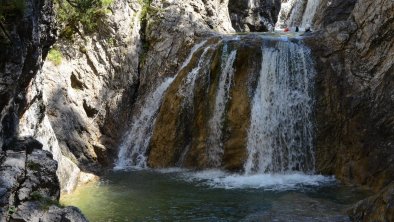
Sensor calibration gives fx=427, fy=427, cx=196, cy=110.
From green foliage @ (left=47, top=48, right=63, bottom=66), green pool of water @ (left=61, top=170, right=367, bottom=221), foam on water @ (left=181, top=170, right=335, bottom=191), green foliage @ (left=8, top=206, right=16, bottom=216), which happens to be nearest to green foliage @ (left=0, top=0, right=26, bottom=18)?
green foliage @ (left=8, top=206, right=16, bottom=216)

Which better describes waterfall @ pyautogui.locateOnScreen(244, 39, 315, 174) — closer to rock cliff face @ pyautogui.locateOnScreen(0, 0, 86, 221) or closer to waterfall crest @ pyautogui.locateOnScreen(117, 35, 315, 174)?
A: waterfall crest @ pyautogui.locateOnScreen(117, 35, 315, 174)

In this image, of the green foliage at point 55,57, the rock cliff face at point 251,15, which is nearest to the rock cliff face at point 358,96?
the green foliage at point 55,57

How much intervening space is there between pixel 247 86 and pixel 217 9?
7.49m

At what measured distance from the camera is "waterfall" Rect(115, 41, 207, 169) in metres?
13.5

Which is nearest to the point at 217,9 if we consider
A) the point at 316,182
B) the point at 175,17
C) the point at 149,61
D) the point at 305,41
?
the point at 175,17

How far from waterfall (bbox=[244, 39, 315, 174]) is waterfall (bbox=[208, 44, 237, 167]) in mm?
863

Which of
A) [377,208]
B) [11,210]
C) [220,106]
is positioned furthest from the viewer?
[220,106]

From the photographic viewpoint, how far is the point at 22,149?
24.1 feet

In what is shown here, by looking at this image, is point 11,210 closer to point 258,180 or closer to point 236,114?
point 258,180

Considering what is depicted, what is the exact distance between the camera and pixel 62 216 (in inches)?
232

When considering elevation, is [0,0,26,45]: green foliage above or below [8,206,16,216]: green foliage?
above

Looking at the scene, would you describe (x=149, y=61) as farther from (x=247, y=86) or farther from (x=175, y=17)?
(x=247, y=86)

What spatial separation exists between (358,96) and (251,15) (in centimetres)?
1243

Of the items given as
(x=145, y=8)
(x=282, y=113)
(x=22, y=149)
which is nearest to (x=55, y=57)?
(x=145, y=8)
